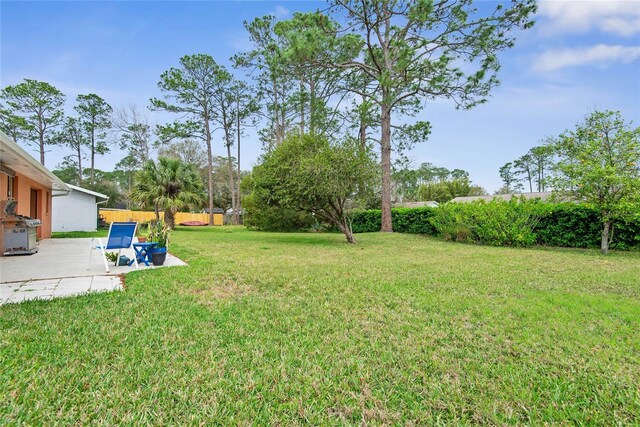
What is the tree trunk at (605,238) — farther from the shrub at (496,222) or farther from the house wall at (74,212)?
the house wall at (74,212)

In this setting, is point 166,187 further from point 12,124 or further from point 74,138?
point 74,138

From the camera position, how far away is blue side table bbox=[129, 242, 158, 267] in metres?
6.57

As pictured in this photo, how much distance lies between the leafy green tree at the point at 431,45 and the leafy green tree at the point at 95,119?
27.3m

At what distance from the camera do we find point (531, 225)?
1105cm

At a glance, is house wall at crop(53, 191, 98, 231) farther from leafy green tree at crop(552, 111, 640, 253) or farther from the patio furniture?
leafy green tree at crop(552, 111, 640, 253)

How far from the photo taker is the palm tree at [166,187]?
728 inches

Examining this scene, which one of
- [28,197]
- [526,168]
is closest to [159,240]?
[28,197]

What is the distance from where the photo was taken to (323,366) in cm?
238

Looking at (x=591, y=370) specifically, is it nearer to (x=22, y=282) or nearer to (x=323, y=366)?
(x=323, y=366)

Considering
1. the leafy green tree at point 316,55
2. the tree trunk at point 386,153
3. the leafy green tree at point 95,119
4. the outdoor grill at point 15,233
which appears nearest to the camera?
the outdoor grill at point 15,233

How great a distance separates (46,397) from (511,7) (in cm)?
1702

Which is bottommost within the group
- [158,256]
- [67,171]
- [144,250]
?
[158,256]

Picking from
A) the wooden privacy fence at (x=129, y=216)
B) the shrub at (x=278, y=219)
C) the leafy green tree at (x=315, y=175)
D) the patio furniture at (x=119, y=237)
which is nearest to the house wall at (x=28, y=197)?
the patio furniture at (x=119, y=237)

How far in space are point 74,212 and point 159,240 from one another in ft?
51.7
